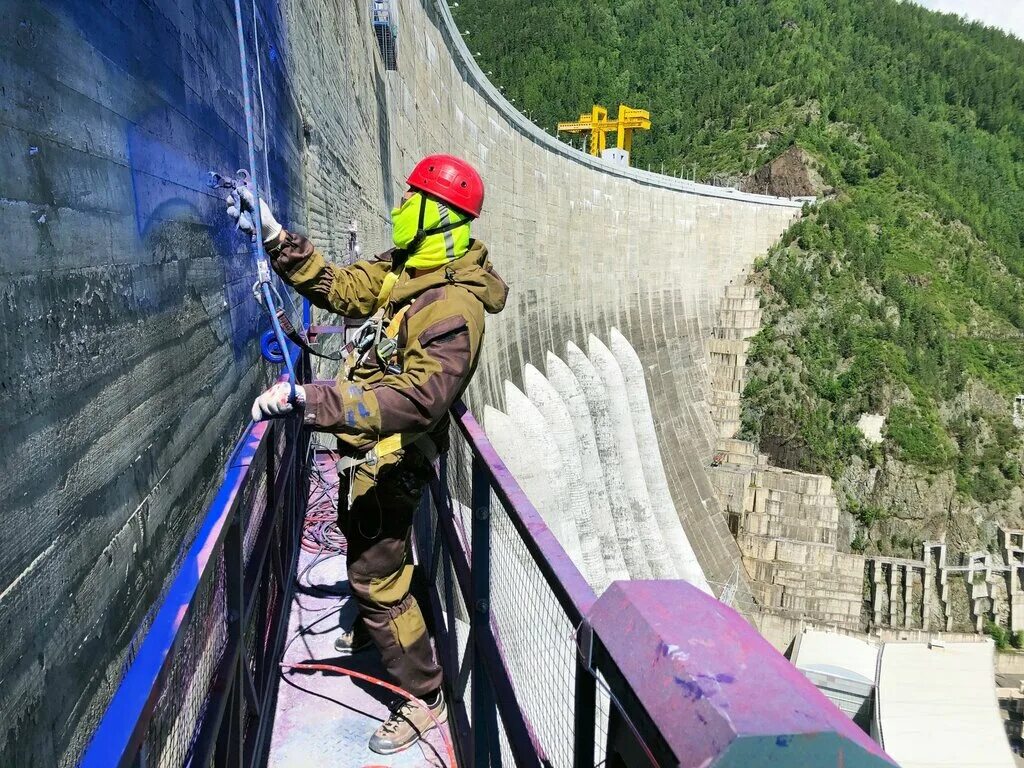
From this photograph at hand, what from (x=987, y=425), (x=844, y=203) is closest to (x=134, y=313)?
(x=987, y=425)

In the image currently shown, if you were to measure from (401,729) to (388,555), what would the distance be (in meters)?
0.58

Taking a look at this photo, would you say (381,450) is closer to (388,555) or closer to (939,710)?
(388,555)

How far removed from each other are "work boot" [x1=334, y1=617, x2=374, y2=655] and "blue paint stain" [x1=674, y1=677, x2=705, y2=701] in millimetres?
2374

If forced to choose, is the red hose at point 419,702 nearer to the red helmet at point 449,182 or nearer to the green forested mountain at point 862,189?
the red helmet at point 449,182

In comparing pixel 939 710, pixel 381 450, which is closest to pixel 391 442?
pixel 381 450

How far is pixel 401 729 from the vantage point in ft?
7.84

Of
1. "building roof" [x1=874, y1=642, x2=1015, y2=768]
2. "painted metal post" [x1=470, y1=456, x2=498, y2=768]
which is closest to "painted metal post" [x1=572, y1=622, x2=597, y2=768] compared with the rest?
"painted metal post" [x1=470, y1=456, x2=498, y2=768]

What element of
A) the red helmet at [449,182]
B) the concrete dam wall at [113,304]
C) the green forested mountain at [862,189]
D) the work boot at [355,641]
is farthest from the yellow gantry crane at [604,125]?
the work boot at [355,641]

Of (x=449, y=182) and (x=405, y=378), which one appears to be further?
(x=449, y=182)

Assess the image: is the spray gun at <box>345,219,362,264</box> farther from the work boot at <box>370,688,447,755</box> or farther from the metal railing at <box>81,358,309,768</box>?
the work boot at <box>370,688,447,755</box>

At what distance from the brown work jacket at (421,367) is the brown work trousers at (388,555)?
0.16 m

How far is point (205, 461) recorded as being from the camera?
222 cm

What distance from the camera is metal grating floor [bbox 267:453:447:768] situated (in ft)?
7.70

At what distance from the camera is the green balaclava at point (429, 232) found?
7.80 ft
